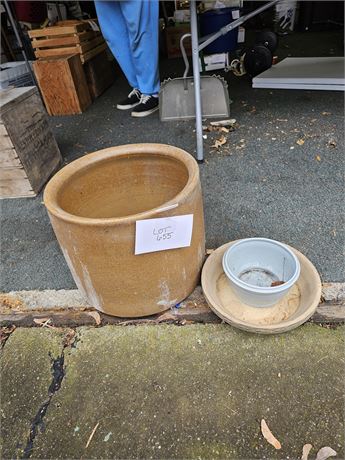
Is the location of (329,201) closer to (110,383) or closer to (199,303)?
(199,303)

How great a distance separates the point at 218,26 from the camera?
131 inches

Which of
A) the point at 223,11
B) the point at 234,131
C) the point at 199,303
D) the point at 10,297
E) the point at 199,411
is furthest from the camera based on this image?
the point at 223,11

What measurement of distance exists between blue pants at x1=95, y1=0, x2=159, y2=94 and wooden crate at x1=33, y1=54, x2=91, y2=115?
0.44 m

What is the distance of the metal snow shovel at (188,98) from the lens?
222 cm

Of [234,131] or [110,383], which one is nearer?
[110,383]

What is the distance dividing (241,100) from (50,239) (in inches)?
73.6

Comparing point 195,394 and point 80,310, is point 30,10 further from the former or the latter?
point 195,394

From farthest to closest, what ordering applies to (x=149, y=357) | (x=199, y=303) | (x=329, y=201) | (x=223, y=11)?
(x=223, y=11) → (x=329, y=201) → (x=199, y=303) → (x=149, y=357)

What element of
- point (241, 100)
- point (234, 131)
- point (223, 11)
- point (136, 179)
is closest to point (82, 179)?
point (136, 179)

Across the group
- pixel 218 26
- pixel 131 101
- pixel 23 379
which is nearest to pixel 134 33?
pixel 131 101

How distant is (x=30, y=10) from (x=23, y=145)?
2.34 meters

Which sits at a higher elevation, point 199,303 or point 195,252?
point 195,252

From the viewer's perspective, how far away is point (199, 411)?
2.93 feet

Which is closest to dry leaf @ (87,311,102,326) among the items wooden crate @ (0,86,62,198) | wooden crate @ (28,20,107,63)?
wooden crate @ (0,86,62,198)
